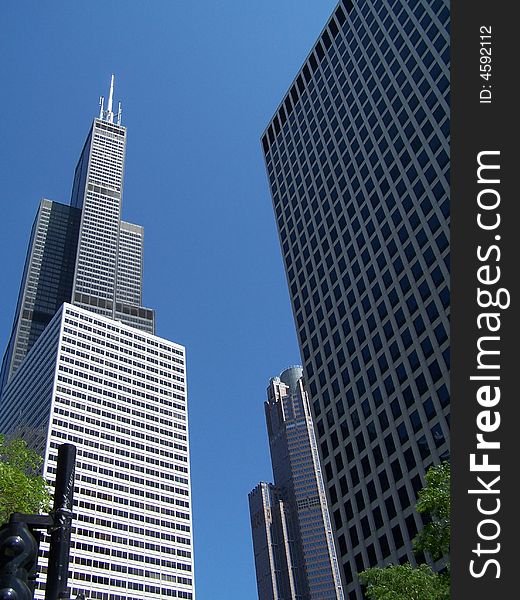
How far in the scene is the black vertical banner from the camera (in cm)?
1037

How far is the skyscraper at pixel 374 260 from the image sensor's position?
6988 cm

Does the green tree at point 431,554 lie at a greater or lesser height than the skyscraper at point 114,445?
lesser

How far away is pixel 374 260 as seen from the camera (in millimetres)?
84750

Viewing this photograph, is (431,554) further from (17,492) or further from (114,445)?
(114,445)

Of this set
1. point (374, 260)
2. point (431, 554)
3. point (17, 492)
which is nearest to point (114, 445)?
point (374, 260)

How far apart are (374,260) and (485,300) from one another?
73.9 metres

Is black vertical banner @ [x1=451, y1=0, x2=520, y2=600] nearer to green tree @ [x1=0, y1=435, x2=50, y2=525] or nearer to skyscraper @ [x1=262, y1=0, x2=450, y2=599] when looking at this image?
green tree @ [x1=0, y1=435, x2=50, y2=525]

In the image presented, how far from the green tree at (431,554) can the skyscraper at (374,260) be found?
35.3 meters

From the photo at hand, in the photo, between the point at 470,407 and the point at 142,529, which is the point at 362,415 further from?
the point at 142,529

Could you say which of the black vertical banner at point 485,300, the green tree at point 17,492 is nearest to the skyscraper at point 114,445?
the green tree at point 17,492

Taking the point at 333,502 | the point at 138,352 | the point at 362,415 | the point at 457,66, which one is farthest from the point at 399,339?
the point at 138,352

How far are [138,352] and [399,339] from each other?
13181 centimetres

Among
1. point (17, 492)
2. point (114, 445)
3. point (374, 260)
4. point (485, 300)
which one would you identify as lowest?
point (485, 300)

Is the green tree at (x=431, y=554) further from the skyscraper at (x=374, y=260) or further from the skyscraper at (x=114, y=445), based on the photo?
the skyscraper at (x=114, y=445)
